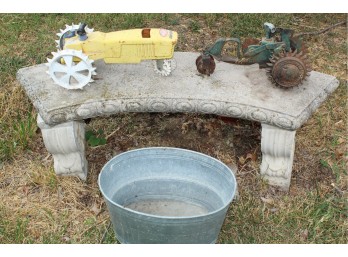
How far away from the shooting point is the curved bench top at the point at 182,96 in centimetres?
345

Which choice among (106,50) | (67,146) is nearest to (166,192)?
(67,146)

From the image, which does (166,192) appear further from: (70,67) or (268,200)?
(70,67)

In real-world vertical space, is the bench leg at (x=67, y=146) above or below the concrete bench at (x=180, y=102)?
below

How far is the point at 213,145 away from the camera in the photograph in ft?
13.2

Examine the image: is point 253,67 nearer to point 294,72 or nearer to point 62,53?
point 294,72

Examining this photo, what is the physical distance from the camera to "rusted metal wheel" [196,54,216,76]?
144 inches

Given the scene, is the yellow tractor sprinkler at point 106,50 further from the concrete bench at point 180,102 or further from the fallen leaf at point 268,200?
the fallen leaf at point 268,200

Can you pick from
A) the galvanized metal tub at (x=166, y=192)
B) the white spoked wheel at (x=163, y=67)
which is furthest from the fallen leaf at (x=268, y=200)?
the white spoked wheel at (x=163, y=67)

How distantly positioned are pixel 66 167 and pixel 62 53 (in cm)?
72

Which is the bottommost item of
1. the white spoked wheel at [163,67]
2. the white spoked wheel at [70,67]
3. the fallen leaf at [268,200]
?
the fallen leaf at [268,200]

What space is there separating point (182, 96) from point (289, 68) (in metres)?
0.64

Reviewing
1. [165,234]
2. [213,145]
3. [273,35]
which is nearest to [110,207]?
[165,234]

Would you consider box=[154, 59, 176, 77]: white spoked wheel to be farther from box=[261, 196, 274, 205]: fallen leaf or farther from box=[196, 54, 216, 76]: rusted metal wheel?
box=[261, 196, 274, 205]: fallen leaf
